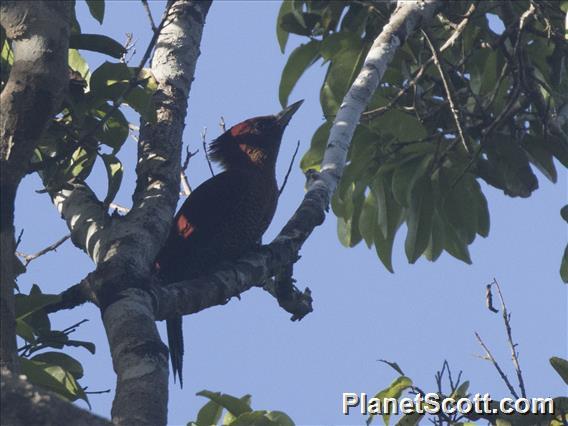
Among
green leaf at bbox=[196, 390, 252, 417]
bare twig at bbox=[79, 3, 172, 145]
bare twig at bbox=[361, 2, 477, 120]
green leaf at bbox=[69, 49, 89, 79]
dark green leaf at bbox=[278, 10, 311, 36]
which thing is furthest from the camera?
dark green leaf at bbox=[278, 10, 311, 36]

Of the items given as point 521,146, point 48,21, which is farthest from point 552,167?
point 48,21

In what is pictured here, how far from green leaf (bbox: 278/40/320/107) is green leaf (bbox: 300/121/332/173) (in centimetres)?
22

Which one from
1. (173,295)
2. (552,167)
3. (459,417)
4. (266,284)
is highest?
(552,167)

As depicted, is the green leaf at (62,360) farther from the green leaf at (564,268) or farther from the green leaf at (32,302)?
the green leaf at (564,268)

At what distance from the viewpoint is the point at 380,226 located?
414 cm

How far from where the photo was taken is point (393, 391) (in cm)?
312

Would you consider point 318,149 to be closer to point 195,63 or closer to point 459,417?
point 195,63

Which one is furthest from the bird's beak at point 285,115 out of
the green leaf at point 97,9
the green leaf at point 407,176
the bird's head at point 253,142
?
the green leaf at point 97,9

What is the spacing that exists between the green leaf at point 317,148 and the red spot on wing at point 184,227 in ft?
2.48

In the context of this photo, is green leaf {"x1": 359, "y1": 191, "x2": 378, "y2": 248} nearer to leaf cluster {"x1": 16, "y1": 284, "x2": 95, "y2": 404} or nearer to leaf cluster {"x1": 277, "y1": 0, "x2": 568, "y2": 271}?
leaf cluster {"x1": 277, "y1": 0, "x2": 568, "y2": 271}

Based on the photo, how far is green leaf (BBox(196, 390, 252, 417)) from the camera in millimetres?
3088

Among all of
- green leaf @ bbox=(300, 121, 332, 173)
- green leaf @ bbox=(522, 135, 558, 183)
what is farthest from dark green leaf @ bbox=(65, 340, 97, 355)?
green leaf @ bbox=(522, 135, 558, 183)

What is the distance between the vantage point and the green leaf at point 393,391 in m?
3.11

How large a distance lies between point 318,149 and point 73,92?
131cm
